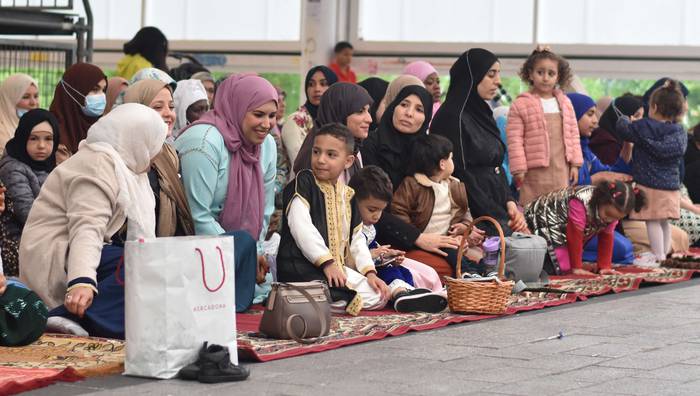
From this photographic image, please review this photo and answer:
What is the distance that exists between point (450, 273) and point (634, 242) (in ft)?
10.2

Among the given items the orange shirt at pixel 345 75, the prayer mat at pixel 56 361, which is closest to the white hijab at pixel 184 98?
the prayer mat at pixel 56 361

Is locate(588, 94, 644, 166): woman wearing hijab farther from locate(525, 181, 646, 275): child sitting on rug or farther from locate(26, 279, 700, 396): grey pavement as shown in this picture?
locate(26, 279, 700, 396): grey pavement

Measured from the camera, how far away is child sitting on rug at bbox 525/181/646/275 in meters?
8.54

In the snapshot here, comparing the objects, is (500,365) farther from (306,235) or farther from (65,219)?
(65,219)

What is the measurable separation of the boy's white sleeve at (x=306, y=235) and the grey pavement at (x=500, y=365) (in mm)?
799

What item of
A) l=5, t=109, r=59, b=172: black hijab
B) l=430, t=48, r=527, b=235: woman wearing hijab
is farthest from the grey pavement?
l=5, t=109, r=59, b=172: black hijab

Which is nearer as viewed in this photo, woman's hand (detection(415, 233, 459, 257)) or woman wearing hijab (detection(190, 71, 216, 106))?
woman's hand (detection(415, 233, 459, 257))

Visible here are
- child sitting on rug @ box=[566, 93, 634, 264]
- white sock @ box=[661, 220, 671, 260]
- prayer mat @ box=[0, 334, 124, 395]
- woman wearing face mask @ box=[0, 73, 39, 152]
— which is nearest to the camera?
prayer mat @ box=[0, 334, 124, 395]

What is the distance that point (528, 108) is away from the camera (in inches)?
374

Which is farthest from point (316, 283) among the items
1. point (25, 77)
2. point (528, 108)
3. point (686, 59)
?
point (686, 59)

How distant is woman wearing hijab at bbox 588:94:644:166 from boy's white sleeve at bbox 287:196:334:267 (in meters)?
5.30

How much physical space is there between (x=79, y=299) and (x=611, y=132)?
23.5ft

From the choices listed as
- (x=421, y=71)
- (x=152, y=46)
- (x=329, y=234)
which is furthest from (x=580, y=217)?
(x=152, y=46)

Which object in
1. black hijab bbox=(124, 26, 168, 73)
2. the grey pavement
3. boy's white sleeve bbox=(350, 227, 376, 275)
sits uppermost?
black hijab bbox=(124, 26, 168, 73)
